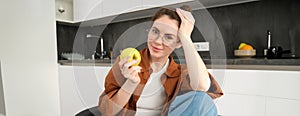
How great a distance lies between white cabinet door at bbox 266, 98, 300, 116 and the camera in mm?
818

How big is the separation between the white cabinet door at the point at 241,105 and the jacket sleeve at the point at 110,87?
0.61 metres

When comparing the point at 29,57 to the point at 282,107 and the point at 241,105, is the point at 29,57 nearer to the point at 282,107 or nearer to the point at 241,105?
the point at 241,105

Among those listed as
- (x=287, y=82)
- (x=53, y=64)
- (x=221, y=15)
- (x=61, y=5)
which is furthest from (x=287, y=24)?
(x=61, y=5)

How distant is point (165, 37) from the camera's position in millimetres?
350

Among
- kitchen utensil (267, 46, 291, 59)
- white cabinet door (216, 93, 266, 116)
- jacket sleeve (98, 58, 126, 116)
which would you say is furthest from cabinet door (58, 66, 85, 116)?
kitchen utensil (267, 46, 291, 59)

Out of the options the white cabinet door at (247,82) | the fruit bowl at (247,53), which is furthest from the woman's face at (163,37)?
the fruit bowl at (247,53)

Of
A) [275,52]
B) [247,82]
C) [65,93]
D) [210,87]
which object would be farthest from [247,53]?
[65,93]

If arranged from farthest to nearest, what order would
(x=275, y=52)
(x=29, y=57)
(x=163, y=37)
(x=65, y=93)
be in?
(x=65, y=93)
(x=29, y=57)
(x=275, y=52)
(x=163, y=37)

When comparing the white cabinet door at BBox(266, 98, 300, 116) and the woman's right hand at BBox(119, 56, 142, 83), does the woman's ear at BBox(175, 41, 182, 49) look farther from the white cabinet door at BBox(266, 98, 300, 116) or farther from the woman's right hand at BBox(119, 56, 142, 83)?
the white cabinet door at BBox(266, 98, 300, 116)

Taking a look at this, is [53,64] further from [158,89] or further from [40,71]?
[158,89]

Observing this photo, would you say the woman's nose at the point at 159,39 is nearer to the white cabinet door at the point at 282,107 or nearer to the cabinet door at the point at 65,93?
the white cabinet door at the point at 282,107

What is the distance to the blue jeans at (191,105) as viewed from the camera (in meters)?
0.39

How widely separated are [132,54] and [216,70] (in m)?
0.19

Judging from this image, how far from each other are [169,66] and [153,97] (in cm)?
8
